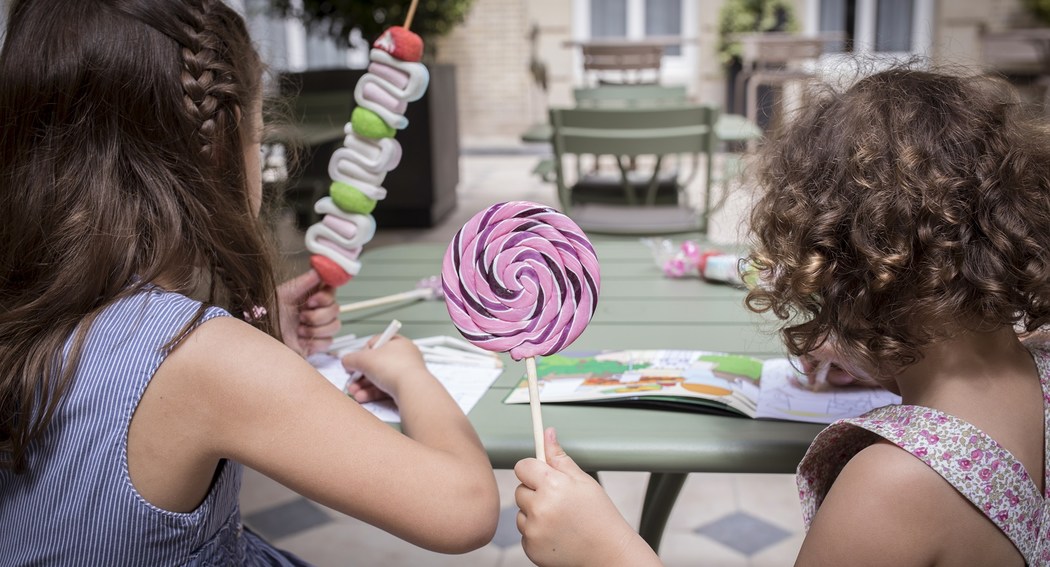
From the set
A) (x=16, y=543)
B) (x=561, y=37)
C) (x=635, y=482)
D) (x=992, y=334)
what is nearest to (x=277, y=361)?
(x=16, y=543)

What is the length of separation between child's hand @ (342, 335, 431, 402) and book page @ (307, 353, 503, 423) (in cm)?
2

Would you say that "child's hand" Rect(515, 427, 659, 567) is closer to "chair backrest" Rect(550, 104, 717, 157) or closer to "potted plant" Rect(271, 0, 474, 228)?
"chair backrest" Rect(550, 104, 717, 157)

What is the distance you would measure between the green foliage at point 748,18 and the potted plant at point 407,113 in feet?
17.2

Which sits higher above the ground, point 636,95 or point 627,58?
point 627,58

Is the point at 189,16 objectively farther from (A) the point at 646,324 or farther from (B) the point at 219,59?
(A) the point at 646,324

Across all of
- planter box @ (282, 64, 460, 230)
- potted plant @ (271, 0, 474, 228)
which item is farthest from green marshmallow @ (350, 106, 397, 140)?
planter box @ (282, 64, 460, 230)

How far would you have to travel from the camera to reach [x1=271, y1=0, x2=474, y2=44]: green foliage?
539cm

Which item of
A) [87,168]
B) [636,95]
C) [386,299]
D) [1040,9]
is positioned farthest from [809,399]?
[1040,9]

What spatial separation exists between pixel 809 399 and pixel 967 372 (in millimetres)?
252

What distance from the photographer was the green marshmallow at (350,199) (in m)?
1.38

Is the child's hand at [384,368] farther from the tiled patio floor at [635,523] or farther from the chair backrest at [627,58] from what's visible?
the chair backrest at [627,58]

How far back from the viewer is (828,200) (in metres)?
0.94

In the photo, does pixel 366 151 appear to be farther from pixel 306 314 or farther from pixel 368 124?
pixel 306 314

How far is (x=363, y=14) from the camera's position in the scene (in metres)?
5.39
